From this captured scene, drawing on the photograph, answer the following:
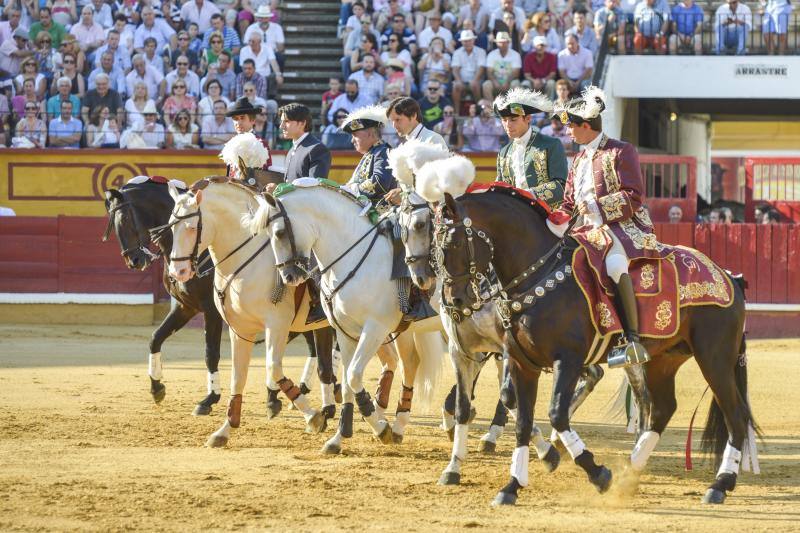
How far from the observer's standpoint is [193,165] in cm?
1688

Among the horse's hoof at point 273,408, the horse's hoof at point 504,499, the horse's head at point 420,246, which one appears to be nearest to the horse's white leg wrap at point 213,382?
the horse's hoof at point 273,408

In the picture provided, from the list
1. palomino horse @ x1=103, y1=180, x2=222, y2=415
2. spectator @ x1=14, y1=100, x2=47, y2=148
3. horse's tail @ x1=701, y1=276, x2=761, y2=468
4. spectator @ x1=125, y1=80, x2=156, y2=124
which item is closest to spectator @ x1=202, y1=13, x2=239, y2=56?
spectator @ x1=125, y1=80, x2=156, y2=124

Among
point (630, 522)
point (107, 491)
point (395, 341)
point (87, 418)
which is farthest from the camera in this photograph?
point (87, 418)

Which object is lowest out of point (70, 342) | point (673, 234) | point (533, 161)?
point (70, 342)

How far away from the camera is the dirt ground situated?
6004mm

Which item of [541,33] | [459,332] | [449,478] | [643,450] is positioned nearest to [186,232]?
[459,332]

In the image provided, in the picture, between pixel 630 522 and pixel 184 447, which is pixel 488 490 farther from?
pixel 184 447

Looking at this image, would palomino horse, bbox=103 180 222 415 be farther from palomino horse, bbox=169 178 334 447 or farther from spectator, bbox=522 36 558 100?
spectator, bbox=522 36 558 100

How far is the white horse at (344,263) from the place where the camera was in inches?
307

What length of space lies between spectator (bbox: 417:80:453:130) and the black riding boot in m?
10.00

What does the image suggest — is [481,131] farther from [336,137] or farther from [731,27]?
[731,27]

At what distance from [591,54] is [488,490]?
1149 cm

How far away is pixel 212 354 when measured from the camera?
9602mm

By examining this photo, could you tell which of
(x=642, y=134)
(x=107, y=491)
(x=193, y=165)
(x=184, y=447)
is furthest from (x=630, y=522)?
(x=642, y=134)
